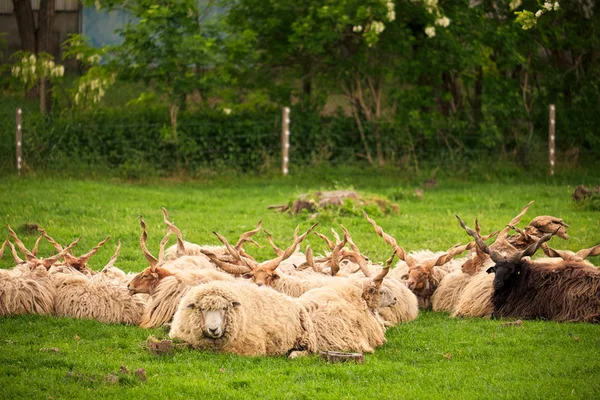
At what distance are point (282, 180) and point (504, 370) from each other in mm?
14319

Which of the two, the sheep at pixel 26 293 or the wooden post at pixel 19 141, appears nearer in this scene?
the sheep at pixel 26 293

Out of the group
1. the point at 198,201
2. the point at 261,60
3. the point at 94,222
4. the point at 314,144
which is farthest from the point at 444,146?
the point at 94,222

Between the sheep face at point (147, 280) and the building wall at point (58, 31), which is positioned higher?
the building wall at point (58, 31)

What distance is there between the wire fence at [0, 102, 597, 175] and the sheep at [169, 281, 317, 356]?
1392 centimetres

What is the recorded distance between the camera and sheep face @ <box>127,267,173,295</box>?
34.2 ft

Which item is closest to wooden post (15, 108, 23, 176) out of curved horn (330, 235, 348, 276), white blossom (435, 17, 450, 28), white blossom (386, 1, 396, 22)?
white blossom (386, 1, 396, 22)

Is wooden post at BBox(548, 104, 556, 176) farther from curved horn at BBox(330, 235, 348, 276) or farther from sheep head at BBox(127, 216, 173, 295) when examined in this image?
sheep head at BBox(127, 216, 173, 295)

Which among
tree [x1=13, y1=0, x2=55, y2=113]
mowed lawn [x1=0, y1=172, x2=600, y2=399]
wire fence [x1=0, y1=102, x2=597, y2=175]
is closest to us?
mowed lawn [x1=0, y1=172, x2=600, y2=399]

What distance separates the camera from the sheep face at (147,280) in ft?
34.2

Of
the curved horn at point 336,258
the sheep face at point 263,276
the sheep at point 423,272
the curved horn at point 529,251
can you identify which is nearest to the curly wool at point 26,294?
the sheep face at point 263,276

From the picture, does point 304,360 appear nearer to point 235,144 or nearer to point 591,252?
point 591,252

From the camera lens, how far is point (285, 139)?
76.8 feet

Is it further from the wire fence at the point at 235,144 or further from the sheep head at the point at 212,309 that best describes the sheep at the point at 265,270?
the wire fence at the point at 235,144

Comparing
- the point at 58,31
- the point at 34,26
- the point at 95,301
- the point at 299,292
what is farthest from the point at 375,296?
the point at 58,31
